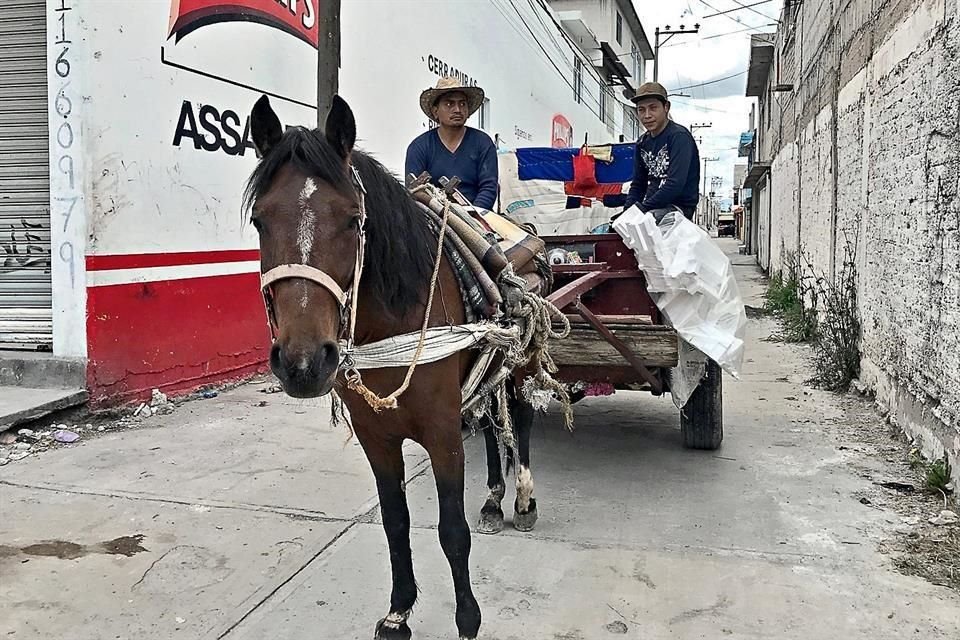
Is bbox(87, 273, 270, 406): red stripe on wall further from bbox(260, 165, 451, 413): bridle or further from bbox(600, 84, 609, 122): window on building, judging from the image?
bbox(600, 84, 609, 122): window on building

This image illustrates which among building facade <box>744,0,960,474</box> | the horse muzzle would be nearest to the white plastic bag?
building facade <box>744,0,960,474</box>

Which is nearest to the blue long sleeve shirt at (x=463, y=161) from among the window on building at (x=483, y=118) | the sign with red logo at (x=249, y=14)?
the sign with red logo at (x=249, y=14)

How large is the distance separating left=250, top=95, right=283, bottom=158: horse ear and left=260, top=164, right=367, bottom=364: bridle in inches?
10.2

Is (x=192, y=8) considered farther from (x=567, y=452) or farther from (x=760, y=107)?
(x=760, y=107)

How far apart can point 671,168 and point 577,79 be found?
908 inches

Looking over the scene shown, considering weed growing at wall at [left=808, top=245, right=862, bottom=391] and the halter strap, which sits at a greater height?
the halter strap

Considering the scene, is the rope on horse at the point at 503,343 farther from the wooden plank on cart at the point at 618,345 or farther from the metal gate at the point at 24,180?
the metal gate at the point at 24,180

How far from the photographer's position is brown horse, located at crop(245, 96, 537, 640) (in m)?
2.24

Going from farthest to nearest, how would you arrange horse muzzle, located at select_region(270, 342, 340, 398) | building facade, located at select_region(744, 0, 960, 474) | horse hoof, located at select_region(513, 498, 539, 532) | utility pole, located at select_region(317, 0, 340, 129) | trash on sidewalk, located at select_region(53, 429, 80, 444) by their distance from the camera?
utility pole, located at select_region(317, 0, 340, 129) < trash on sidewalk, located at select_region(53, 429, 80, 444) < building facade, located at select_region(744, 0, 960, 474) < horse hoof, located at select_region(513, 498, 539, 532) < horse muzzle, located at select_region(270, 342, 340, 398)

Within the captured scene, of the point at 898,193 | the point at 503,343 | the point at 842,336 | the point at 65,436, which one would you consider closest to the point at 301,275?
the point at 503,343

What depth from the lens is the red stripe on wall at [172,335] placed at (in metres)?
6.49

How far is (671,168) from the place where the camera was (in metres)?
5.30

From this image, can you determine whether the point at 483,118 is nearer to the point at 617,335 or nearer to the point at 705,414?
the point at 705,414

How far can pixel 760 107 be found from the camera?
29.1 m
